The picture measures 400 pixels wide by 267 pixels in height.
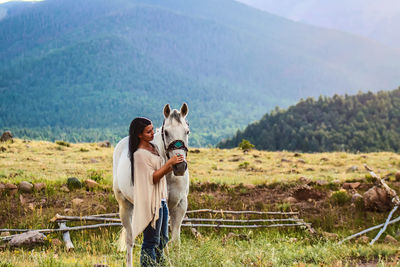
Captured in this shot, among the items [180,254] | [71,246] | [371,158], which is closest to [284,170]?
[371,158]

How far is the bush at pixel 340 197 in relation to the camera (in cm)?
1250

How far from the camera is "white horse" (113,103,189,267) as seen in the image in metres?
5.53

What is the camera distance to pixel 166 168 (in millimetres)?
5176

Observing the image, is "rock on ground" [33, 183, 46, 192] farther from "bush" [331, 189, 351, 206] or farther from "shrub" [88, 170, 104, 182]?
"bush" [331, 189, 351, 206]

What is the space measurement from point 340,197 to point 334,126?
70.7 m

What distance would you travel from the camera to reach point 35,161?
18.5 m

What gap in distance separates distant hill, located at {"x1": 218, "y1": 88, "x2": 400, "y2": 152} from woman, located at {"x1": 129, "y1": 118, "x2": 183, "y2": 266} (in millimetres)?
61650

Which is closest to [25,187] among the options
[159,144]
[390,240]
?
[159,144]

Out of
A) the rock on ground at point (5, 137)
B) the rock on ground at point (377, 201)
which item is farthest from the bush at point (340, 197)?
the rock on ground at point (5, 137)

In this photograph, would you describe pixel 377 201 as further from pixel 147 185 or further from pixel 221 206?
pixel 147 185

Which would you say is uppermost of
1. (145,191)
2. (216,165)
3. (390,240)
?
(145,191)

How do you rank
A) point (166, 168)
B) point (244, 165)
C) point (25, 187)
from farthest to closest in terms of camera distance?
point (244, 165) → point (25, 187) → point (166, 168)

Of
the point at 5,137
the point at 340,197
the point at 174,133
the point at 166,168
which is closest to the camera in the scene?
the point at 166,168

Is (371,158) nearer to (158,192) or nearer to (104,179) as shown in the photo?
(104,179)
